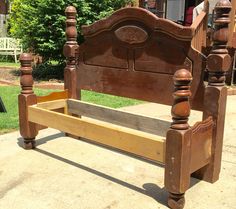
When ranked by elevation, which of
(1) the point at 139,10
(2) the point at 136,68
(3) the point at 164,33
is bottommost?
(2) the point at 136,68

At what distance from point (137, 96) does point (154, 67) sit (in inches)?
15.4

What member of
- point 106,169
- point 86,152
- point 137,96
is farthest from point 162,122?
point 86,152

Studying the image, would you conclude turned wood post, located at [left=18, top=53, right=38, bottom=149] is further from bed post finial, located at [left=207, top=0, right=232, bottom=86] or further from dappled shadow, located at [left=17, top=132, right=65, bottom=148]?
bed post finial, located at [left=207, top=0, right=232, bottom=86]

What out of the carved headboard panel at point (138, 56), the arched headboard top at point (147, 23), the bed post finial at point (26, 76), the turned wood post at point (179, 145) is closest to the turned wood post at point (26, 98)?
the bed post finial at point (26, 76)

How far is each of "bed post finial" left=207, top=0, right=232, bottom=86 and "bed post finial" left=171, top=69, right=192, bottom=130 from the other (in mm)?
543

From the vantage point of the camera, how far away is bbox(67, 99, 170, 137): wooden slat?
3.67m

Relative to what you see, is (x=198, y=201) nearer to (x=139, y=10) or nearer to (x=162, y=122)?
(x=162, y=122)

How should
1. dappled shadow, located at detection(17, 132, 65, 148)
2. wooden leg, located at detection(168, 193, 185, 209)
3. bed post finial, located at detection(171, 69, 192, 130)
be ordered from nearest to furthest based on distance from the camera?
bed post finial, located at detection(171, 69, 192, 130)
wooden leg, located at detection(168, 193, 185, 209)
dappled shadow, located at detection(17, 132, 65, 148)

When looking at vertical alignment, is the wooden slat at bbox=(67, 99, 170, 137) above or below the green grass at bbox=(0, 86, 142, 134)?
above

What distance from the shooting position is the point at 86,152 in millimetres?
4309

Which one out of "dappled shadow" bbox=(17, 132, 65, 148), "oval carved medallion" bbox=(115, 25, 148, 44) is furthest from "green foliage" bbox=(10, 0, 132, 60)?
"oval carved medallion" bbox=(115, 25, 148, 44)

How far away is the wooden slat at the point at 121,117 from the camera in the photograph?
367 cm

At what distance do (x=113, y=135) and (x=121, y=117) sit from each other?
0.84 m

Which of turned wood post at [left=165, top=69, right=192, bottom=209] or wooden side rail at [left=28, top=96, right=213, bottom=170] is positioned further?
wooden side rail at [left=28, top=96, right=213, bottom=170]
